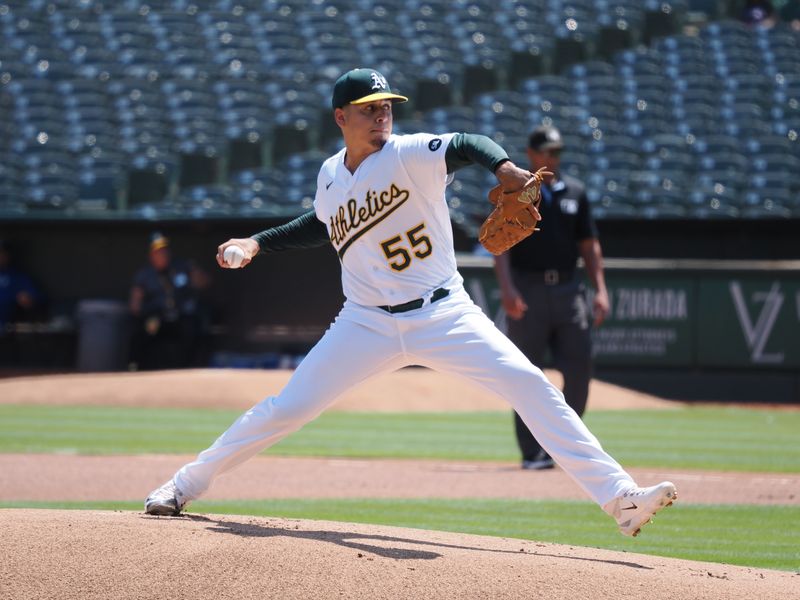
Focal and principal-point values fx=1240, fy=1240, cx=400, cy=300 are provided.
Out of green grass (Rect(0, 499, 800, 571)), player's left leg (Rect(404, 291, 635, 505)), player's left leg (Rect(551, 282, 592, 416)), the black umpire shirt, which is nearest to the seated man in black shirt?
the black umpire shirt

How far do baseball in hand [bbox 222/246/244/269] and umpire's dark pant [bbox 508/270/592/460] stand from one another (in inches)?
147

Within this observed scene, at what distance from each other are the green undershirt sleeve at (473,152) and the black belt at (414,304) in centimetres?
48

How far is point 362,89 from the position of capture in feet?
16.1

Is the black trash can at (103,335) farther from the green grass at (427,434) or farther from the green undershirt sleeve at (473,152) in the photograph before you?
the green undershirt sleeve at (473,152)

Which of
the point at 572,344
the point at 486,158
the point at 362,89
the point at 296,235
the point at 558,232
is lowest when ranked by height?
the point at 572,344

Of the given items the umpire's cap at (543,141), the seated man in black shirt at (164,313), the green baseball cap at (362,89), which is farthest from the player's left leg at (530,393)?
the seated man in black shirt at (164,313)

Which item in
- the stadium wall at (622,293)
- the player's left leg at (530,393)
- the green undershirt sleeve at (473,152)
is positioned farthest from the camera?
the stadium wall at (622,293)

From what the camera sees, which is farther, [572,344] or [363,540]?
[572,344]

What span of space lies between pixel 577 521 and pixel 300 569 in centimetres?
269

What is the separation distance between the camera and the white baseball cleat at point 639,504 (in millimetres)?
4504

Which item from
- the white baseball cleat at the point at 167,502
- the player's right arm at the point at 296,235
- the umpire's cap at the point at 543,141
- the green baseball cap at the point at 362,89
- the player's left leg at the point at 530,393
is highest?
the green baseball cap at the point at 362,89

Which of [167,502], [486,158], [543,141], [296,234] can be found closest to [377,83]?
[486,158]

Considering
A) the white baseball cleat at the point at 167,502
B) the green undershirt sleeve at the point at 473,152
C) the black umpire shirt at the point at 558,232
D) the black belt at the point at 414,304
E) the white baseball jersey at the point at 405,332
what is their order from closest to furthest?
1. the green undershirt sleeve at the point at 473,152
2. the white baseball jersey at the point at 405,332
3. the black belt at the point at 414,304
4. the white baseball cleat at the point at 167,502
5. the black umpire shirt at the point at 558,232

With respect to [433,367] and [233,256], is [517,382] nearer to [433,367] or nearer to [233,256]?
[433,367]
